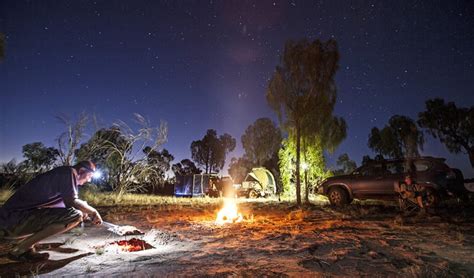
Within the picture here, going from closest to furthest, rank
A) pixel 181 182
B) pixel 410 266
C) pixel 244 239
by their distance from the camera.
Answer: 1. pixel 410 266
2. pixel 244 239
3. pixel 181 182

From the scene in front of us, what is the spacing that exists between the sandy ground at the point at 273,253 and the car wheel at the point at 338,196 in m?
4.78

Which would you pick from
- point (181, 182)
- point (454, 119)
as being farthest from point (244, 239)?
point (454, 119)

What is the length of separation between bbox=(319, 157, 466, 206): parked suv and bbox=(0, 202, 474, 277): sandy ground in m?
2.81

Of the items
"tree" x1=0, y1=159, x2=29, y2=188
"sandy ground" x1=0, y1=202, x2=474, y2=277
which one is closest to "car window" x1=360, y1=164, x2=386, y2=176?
"sandy ground" x1=0, y1=202, x2=474, y2=277

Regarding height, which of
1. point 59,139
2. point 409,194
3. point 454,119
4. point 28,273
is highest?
point 454,119

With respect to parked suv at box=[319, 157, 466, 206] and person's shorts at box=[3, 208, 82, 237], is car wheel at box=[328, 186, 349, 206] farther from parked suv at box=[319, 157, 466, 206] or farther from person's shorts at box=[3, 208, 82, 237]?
person's shorts at box=[3, 208, 82, 237]

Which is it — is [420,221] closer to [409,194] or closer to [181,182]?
[409,194]

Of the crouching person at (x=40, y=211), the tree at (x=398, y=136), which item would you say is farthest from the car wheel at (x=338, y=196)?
the tree at (x=398, y=136)

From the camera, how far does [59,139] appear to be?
14.8 metres

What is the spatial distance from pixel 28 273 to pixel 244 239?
133 inches

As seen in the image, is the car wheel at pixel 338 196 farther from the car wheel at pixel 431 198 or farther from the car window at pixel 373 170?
the car wheel at pixel 431 198

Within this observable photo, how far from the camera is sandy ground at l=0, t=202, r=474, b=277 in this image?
357 centimetres

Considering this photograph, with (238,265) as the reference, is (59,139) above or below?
above

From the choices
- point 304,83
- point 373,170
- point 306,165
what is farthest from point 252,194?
point 373,170
